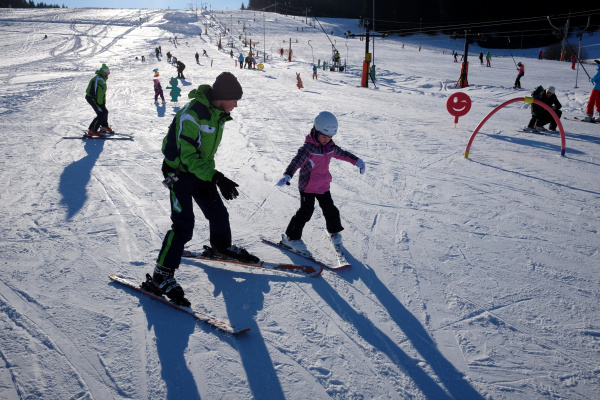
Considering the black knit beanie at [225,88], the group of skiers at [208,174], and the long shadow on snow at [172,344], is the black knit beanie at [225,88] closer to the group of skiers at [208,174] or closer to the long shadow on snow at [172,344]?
the group of skiers at [208,174]

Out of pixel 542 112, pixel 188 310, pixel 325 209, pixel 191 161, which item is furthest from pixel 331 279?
pixel 542 112

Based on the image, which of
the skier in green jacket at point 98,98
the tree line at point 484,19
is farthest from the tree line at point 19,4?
the skier in green jacket at point 98,98

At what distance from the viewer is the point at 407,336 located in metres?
2.66

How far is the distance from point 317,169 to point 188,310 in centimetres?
166

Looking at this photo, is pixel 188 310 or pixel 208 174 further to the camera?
pixel 188 310

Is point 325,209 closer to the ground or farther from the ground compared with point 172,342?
farther from the ground

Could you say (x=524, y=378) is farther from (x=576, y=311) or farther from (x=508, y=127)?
(x=508, y=127)

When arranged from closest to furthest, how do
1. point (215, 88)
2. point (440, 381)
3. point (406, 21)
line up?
point (440, 381)
point (215, 88)
point (406, 21)

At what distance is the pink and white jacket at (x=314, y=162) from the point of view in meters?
3.43

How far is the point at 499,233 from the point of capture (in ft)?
13.7

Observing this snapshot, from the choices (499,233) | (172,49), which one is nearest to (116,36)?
(172,49)

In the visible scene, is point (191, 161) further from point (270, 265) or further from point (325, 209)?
point (325, 209)

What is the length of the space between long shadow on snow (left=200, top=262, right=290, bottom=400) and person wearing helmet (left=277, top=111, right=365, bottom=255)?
0.66 m

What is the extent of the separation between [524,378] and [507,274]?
1266 millimetres
